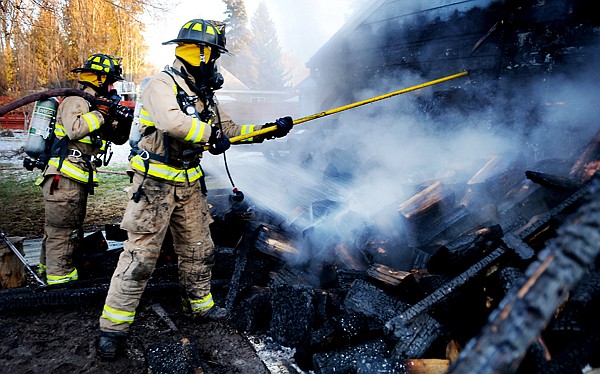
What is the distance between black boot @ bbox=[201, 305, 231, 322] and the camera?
334 cm

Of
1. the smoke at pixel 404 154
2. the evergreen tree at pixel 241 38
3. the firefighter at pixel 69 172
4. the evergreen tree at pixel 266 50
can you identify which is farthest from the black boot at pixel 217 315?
the evergreen tree at pixel 241 38

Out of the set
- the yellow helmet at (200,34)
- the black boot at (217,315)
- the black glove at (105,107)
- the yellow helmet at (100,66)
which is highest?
the yellow helmet at (200,34)

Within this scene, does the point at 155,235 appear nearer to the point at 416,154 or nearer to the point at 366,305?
the point at 366,305

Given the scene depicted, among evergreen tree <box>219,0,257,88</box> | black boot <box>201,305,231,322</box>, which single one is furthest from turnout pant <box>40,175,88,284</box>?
evergreen tree <box>219,0,257,88</box>

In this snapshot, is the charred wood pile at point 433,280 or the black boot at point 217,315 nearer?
the charred wood pile at point 433,280

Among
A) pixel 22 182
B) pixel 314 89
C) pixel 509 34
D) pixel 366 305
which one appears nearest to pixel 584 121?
pixel 509 34

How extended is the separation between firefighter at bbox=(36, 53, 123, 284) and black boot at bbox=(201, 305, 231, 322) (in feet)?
5.65

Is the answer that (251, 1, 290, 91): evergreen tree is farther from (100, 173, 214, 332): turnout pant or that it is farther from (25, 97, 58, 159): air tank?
(100, 173, 214, 332): turnout pant

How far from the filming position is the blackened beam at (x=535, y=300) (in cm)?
79

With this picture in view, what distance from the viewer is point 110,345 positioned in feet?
9.11

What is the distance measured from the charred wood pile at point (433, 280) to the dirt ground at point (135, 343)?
11 cm

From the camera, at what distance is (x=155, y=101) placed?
2.79 m

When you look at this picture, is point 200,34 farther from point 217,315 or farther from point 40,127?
point 217,315

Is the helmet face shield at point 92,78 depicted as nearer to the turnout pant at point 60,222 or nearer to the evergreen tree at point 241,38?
the turnout pant at point 60,222
